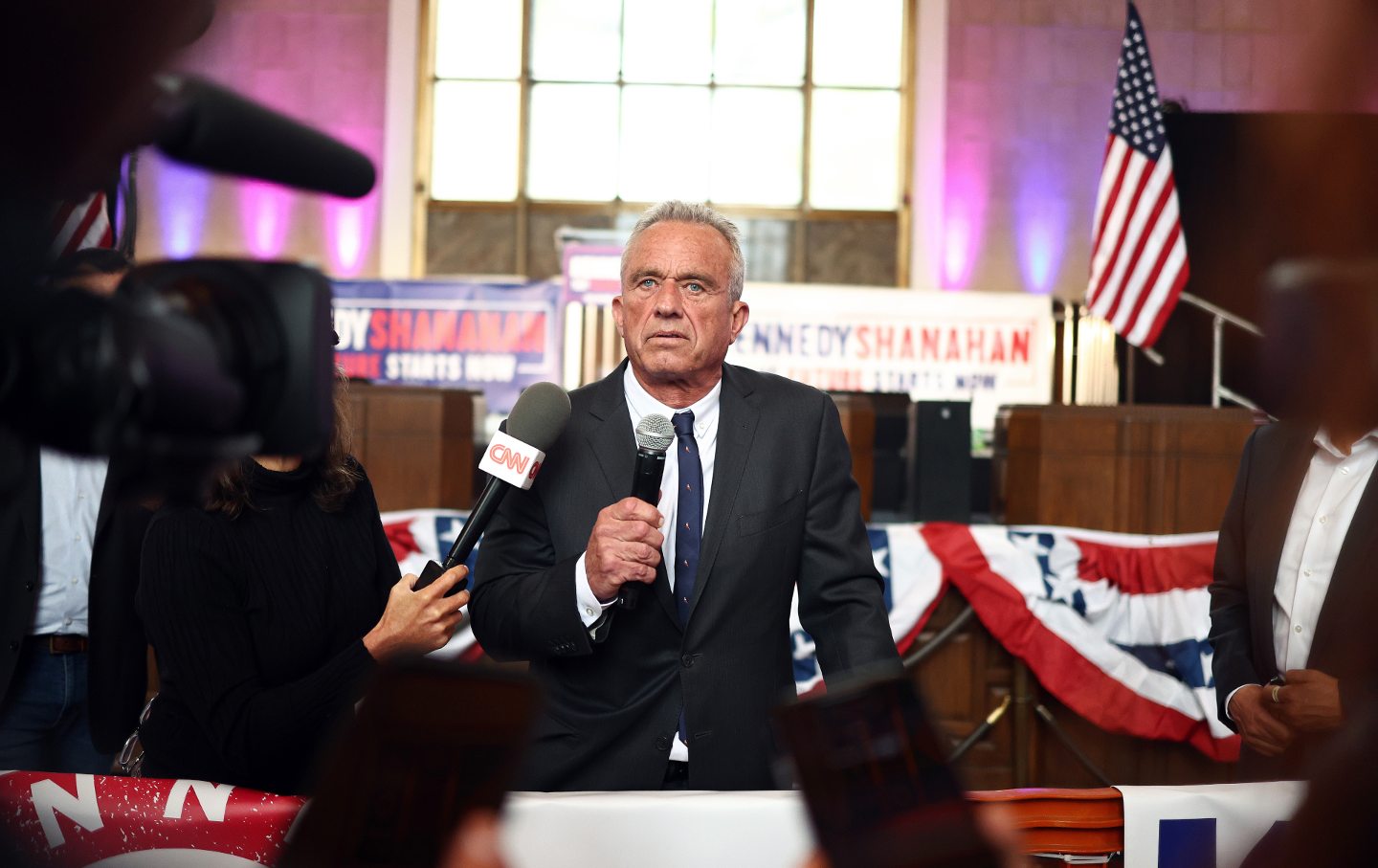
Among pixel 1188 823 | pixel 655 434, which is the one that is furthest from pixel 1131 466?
pixel 655 434

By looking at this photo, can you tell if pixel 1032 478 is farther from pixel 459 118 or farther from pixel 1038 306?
pixel 459 118

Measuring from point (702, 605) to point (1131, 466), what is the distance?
9.15 feet

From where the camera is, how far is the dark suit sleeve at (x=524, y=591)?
1.96m

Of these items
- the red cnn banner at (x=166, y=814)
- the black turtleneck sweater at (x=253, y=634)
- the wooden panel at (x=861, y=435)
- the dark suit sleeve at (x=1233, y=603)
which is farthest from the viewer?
the wooden panel at (x=861, y=435)

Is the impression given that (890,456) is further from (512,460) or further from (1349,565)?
(512,460)

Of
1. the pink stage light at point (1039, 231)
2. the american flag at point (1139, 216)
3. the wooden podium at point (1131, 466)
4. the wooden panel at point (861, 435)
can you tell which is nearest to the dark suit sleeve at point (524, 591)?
the wooden podium at point (1131, 466)

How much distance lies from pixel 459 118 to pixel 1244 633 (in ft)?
32.2

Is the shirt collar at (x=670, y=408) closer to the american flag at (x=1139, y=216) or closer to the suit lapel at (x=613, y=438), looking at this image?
the suit lapel at (x=613, y=438)

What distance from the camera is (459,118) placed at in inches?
437

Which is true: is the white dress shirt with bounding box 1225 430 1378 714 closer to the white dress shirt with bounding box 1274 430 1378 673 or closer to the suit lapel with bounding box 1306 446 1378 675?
the white dress shirt with bounding box 1274 430 1378 673

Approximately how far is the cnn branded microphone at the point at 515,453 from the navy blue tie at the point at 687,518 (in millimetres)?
235

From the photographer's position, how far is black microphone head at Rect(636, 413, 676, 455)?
1883 millimetres

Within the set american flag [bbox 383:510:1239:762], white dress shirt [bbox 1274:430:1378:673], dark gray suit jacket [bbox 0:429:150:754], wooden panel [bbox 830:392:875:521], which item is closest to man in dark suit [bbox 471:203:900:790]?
white dress shirt [bbox 1274:430:1378:673]

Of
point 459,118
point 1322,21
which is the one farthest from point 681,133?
point 1322,21
